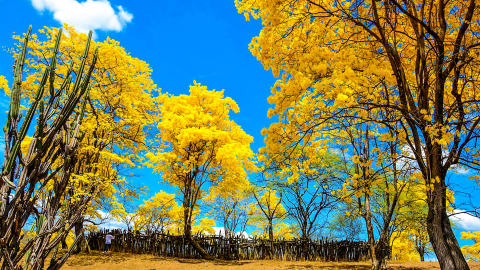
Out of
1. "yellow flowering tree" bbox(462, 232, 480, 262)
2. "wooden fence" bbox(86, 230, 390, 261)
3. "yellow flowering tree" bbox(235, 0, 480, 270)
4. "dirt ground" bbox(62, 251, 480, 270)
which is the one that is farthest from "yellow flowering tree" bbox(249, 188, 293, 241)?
"yellow flowering tree" bbox(235, 0, 480, 270)

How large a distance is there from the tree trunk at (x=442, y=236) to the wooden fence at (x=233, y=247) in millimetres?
9266

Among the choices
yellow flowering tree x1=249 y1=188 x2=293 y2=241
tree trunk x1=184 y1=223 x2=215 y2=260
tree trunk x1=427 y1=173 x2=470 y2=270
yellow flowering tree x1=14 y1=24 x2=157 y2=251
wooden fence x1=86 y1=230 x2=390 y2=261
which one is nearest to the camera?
tree trunk x1=427 y1=173 x2=470 y2=270

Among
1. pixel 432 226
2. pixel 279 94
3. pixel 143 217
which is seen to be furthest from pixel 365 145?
pixel 143 217

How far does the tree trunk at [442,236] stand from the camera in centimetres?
391

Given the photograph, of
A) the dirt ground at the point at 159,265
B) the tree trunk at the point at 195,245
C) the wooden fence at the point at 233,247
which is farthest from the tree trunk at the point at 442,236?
the tree trunk at the point at 195,245

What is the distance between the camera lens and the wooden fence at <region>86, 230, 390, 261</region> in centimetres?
1282

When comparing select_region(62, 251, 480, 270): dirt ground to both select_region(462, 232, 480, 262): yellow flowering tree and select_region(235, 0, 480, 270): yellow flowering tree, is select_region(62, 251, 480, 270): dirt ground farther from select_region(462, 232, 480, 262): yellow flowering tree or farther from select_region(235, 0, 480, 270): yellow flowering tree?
select_region(235, 0, 480, 270): yellow flowering tree

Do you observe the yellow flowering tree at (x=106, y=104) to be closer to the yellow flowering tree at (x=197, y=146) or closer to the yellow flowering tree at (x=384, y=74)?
the yellow flowering tree at (x=197, y=146)

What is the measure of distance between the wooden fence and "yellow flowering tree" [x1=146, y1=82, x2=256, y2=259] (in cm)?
62

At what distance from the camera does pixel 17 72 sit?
6.88 feet

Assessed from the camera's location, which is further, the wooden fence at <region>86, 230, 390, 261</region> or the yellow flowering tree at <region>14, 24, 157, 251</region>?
the wooden fence at <region>86, 230, 390, 261</region>

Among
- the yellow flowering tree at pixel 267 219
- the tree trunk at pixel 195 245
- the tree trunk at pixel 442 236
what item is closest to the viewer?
the tree trunk at pixel 442 236

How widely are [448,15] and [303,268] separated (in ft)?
27.0

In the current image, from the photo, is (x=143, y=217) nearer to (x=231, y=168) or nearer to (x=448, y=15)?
(x=231, y=168)
